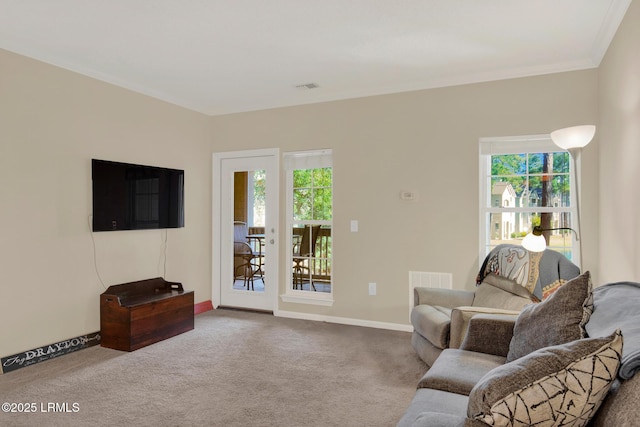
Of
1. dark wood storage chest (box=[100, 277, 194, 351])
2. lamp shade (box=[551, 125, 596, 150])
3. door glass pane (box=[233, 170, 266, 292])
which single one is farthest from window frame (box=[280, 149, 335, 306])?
lamp shade (box=[551, 125, 596, 150])

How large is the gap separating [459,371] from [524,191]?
99.4 inches

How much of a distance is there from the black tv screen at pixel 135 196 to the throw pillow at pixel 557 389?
369 centimetres

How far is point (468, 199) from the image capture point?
3975 millimetres

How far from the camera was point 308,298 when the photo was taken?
468 centimetres

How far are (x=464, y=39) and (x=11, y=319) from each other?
13.6ft

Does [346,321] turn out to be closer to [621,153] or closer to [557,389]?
[621,153]

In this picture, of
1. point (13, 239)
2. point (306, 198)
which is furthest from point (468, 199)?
point (13, 239)

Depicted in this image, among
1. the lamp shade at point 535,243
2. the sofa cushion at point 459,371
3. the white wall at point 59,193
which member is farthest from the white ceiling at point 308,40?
the sofa cushion at point 459,371

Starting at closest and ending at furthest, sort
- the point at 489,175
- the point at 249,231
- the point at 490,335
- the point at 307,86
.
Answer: the point at 490,335 → the point at 489,175 → the point at 307,86 → the point at 249,231

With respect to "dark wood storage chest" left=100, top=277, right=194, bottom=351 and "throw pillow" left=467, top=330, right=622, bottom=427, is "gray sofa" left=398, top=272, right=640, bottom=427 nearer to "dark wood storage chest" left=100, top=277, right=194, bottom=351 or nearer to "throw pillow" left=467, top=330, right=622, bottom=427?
A: "throw pillow" left=467, top=330, right=622, bottom=427

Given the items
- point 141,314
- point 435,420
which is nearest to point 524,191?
point 435,420

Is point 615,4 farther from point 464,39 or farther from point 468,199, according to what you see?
point 468,199

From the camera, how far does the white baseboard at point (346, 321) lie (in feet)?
13.9

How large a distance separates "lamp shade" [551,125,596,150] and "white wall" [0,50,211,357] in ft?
12.6
